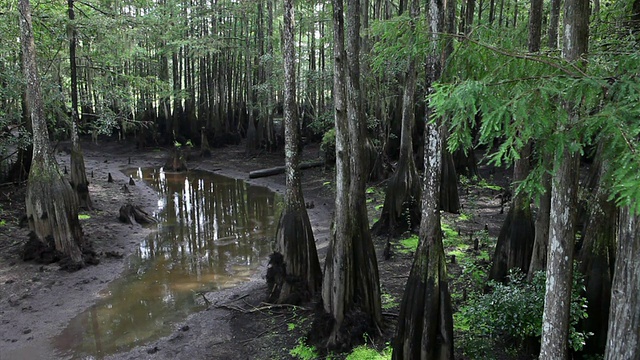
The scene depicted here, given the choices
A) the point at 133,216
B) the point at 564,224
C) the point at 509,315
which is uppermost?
the point at 564,224

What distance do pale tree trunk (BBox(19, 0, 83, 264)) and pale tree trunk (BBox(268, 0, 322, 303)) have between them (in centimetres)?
509

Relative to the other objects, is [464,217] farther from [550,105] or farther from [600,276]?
[550,105]

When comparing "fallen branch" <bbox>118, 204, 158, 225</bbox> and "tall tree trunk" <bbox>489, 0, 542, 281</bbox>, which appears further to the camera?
"fallen branch" <bbox>118, 204, 158, 225</bbox>

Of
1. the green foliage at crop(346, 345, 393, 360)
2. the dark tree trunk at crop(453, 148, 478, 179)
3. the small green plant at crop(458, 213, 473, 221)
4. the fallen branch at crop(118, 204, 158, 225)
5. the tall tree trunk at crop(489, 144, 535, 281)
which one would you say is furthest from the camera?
the dark tree trunk at crop(453, 148, 478, 179)

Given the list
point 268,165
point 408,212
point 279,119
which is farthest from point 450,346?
point 279,119

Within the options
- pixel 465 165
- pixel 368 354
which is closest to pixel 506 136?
pixel 368 354

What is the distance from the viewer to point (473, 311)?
543 centimetres

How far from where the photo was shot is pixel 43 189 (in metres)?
9.84

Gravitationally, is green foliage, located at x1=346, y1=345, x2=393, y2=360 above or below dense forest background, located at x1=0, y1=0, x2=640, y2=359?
below

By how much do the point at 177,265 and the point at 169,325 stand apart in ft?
9.97

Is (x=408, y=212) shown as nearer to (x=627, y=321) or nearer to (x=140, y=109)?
(x=627, y=321)

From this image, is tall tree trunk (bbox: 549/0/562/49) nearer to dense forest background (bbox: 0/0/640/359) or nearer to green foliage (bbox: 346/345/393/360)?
dense forest background (bbox: 0/0/640/359)

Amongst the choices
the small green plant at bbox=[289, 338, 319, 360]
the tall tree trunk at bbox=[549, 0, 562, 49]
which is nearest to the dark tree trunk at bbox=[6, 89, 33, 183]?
the small green plant at bbox=[289, 338, 319, 360]

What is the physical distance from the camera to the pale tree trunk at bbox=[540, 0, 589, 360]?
3.37m
